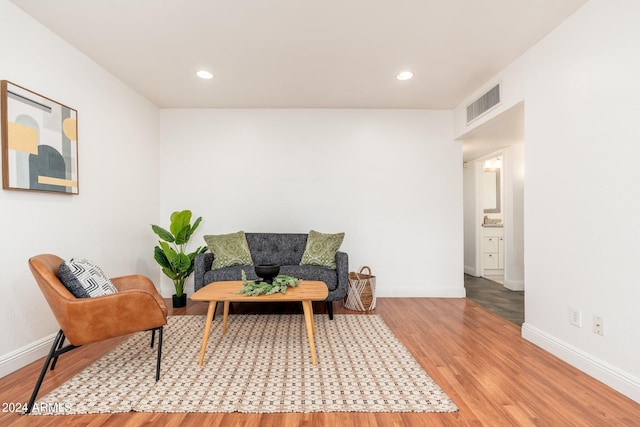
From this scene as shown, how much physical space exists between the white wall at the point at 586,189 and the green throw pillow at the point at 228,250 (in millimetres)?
2914

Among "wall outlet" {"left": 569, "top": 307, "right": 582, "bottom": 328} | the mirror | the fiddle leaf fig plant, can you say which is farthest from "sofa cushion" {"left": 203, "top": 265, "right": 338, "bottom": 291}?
the mirror

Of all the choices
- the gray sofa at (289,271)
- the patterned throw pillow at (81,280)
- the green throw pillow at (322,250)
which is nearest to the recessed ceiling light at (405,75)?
the green throw pillow at (322,250)

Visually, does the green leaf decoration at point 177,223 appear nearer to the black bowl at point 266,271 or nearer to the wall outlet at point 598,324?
the black bowl at point 266,271

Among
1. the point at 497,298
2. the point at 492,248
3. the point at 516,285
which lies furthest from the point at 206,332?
the point at 492,248

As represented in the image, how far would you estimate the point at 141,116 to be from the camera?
3.74 metres

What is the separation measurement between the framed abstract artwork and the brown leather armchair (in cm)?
70

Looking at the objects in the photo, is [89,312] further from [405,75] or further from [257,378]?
[405,75]

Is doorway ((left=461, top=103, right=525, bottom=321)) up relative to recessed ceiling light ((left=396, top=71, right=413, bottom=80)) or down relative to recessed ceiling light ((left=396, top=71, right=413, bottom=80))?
down

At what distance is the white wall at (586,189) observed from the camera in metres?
1.85

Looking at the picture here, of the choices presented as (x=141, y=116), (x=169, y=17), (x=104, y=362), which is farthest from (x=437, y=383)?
(x=141, y=116)

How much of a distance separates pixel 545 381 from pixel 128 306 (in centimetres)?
271

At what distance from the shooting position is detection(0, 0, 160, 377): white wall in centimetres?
213

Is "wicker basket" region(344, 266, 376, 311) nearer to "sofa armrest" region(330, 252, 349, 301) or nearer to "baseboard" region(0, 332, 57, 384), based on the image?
"sofa armrest" region(330, 252, 349, 301)

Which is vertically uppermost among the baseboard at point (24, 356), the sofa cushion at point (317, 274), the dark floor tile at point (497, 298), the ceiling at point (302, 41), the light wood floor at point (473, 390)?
the ceiling at point (302, 41)
